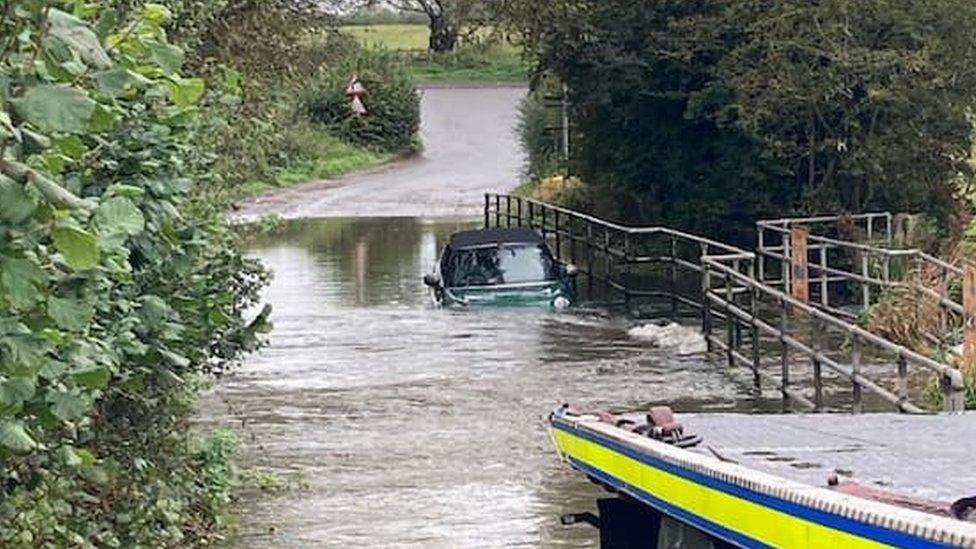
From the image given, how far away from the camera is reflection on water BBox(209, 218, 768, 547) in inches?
457

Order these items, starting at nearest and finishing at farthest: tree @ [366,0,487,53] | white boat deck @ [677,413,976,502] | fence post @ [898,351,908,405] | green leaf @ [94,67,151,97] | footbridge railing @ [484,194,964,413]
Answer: green leaf @ [94,67,151,97], white boat deck @ [677,413,976,502], fence post @ [898,351,908,405], footbridge railing @ [484,194,964,413], tree @ [366,0,487,53]

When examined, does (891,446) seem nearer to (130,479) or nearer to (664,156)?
(130,479)

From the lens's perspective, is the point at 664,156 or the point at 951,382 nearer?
the point at 951,382

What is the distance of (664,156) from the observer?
29.3 meters

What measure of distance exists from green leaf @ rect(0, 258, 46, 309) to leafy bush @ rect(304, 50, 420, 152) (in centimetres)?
6155

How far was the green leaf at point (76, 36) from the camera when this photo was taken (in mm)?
3738

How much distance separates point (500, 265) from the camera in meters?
25.2

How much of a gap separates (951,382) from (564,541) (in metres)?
2.32

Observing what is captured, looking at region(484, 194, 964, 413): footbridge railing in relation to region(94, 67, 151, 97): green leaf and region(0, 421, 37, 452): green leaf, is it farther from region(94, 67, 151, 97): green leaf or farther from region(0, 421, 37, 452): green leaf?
region(94, 67, 151, 97): green leaf

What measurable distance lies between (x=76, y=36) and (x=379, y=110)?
2476 inches

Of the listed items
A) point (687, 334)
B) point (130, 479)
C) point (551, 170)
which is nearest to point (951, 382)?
point (130, 479)

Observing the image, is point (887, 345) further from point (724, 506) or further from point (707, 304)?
point (707, 304)

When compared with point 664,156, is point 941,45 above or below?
above

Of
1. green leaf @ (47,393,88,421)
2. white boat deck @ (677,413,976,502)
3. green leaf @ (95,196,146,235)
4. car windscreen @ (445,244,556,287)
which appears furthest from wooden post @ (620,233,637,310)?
green leaf @ (95,196,146,235)
